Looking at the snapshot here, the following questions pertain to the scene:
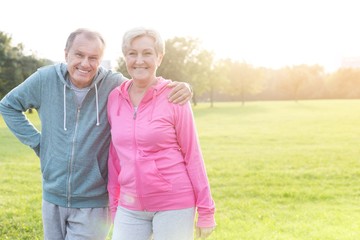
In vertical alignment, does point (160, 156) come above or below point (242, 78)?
above

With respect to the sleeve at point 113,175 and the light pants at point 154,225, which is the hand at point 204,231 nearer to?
the light pants at point 154,225

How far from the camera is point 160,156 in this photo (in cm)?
311

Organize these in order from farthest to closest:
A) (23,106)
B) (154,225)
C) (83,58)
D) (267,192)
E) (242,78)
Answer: (242,78), (267,192), (23,106), (83,58), (154,225)

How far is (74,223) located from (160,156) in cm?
91

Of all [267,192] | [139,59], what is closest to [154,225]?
[139,59]

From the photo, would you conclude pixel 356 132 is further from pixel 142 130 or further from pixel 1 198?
pixel 142 130

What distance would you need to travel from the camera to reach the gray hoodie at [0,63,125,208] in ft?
11.2

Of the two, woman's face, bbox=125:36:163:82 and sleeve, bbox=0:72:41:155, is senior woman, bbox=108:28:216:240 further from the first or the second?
sleeve, bbox=0:72:41:155

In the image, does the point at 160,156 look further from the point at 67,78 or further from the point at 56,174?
the point at 67,78

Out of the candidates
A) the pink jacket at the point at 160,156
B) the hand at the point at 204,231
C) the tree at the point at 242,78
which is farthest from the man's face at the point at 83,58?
the tree at the point at 242,78

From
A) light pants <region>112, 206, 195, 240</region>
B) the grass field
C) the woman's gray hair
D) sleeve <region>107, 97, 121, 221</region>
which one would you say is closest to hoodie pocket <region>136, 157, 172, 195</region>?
light pants <region>112, 206, 195, 240</region>

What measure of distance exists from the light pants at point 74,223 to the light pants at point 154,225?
291 millimetres

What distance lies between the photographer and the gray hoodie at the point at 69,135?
341 cm

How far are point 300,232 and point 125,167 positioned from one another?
3.87 metres
